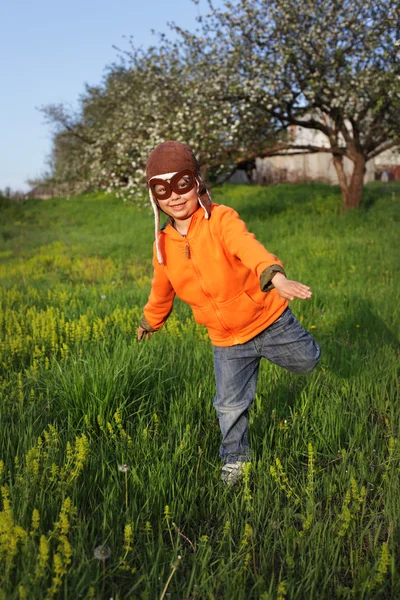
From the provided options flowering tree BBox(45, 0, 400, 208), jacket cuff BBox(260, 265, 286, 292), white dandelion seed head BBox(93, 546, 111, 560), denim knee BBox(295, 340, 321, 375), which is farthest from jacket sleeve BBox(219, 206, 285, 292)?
flowering tree BBox(45, 0, 400, 208)

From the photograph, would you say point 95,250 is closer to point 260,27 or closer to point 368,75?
point 260,27

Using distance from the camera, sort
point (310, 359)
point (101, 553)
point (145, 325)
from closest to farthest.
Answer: point (101, 553)
point (310, 359)
point (145, 325)

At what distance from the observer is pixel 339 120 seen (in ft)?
47.1

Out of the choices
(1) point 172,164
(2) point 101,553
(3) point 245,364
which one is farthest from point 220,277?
(2) point 101,553

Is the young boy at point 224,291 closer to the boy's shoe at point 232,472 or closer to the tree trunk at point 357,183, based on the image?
the boy's shoe at point 232,472

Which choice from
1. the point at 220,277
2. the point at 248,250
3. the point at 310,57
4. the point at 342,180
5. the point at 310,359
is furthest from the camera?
the point at 342,180

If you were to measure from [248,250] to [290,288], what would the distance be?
0.40 metres

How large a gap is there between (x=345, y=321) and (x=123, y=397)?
3.19 m

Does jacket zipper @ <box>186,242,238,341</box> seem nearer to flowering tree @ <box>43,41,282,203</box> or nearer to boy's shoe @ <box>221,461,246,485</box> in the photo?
boy's shoe @ <box>221,461,246,485</box>

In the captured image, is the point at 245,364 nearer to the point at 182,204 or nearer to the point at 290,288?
the point at 290,288

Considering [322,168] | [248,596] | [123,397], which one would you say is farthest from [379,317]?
[322,168]

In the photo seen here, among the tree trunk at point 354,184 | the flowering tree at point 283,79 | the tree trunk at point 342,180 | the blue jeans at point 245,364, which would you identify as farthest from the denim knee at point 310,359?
the tree trunk at point 342,180

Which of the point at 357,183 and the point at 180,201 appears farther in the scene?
the point at 357,183

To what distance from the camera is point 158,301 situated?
3.37 meters
